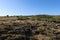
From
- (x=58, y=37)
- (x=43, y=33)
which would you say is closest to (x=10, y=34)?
(x=43, y=33)

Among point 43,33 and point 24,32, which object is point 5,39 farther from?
point 43,33

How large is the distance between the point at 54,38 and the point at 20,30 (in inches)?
193

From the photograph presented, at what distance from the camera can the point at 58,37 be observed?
65.7 feet

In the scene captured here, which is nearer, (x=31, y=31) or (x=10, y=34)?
(x=10, y=34)

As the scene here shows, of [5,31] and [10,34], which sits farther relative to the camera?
[5,31]

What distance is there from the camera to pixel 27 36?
20.5 m

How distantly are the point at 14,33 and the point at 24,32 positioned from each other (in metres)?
1.23

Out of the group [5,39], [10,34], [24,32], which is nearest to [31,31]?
[24,32]

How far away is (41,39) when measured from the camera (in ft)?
64.3

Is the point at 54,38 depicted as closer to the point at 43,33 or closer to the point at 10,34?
the point at 43,33

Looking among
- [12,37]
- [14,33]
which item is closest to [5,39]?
[12,37]

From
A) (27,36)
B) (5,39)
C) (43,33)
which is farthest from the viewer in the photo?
(43,33)

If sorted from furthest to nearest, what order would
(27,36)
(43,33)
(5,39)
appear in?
(43,33) → (27,36) → (5,39)

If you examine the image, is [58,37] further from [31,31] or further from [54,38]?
[31,31]
